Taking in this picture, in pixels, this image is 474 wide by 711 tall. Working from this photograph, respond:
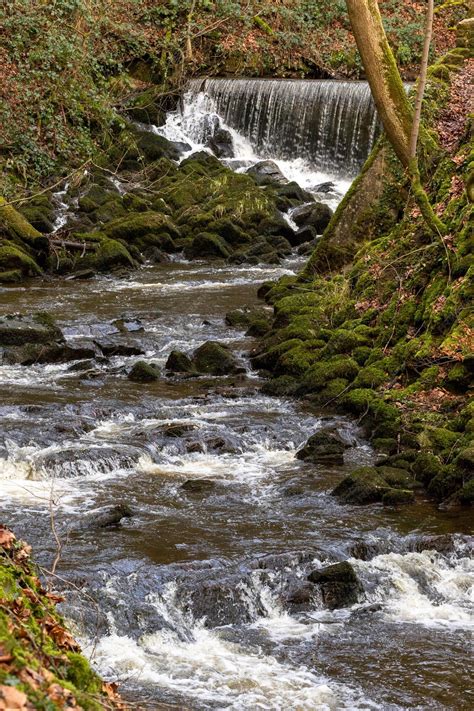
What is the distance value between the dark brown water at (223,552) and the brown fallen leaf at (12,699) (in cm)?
161

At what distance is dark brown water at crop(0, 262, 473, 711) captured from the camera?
6059 millimetres

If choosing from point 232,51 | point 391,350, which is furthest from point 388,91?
point 232,51

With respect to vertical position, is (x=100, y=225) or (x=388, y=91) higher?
(x=388, y=91)

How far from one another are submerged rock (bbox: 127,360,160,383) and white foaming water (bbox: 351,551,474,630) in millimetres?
5535

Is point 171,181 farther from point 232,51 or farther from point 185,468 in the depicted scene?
point 185,468

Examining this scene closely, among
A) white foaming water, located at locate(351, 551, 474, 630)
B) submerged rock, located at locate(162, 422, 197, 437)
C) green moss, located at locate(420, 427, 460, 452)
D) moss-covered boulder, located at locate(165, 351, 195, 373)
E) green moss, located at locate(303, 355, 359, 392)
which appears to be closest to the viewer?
white foaming water, located at locate(351, 551, 474, 630)

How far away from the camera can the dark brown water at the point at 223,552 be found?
606 centimetres

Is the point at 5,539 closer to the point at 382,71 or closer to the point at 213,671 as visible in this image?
the point at 213,671

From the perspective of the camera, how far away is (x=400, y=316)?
12.1 m

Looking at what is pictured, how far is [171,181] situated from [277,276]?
6700 mm

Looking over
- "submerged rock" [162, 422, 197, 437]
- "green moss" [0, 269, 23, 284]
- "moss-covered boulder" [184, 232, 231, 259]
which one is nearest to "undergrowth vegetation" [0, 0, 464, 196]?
"green moss" [0, 269, 23, 284]

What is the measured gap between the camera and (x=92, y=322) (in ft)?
50.2

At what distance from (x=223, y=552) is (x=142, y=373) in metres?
5.30

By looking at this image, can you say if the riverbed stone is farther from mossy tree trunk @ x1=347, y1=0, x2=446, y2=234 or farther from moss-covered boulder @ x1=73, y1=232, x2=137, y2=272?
moss-covered boulder @ x1=73, y1=232, x2=137, y2=272
